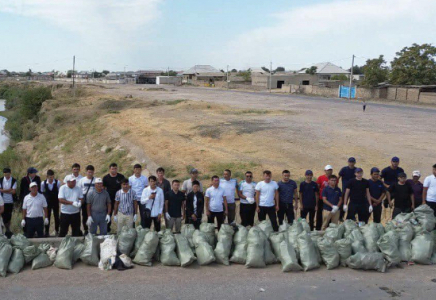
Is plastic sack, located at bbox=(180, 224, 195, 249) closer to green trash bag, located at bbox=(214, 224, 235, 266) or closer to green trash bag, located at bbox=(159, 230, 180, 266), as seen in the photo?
green trash bag, located at bbox=(159, 230, 180, 266)

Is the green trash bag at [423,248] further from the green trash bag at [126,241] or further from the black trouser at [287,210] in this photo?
the green trash bag at [126,241]

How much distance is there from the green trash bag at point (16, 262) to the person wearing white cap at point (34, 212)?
3.37 ft

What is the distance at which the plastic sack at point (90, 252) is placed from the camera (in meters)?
7.39

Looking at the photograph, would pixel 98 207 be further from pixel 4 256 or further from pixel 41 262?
pixel 4 256

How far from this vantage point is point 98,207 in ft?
27.6

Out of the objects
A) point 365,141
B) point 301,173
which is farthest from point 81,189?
point 365,141

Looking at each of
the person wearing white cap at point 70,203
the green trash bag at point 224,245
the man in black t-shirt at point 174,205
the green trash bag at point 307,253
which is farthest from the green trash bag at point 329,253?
the person wearing white cap at point 70,203

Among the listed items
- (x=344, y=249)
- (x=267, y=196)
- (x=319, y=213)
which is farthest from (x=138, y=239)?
(x=319, y=213)

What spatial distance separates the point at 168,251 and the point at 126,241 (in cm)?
75

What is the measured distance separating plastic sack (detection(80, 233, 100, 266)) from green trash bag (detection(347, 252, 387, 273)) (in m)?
Answer: 4.19

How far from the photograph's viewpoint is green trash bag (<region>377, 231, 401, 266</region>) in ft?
24.6

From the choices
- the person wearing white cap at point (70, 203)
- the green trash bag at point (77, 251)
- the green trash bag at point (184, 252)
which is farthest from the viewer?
the person wearing white cap at point (70, 203)

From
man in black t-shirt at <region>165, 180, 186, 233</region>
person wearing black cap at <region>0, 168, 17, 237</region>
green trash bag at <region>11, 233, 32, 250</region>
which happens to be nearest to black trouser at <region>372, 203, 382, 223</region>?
man in black t-shirt at <region>165, 180, 186, 233</region>

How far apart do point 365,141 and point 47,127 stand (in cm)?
2481
